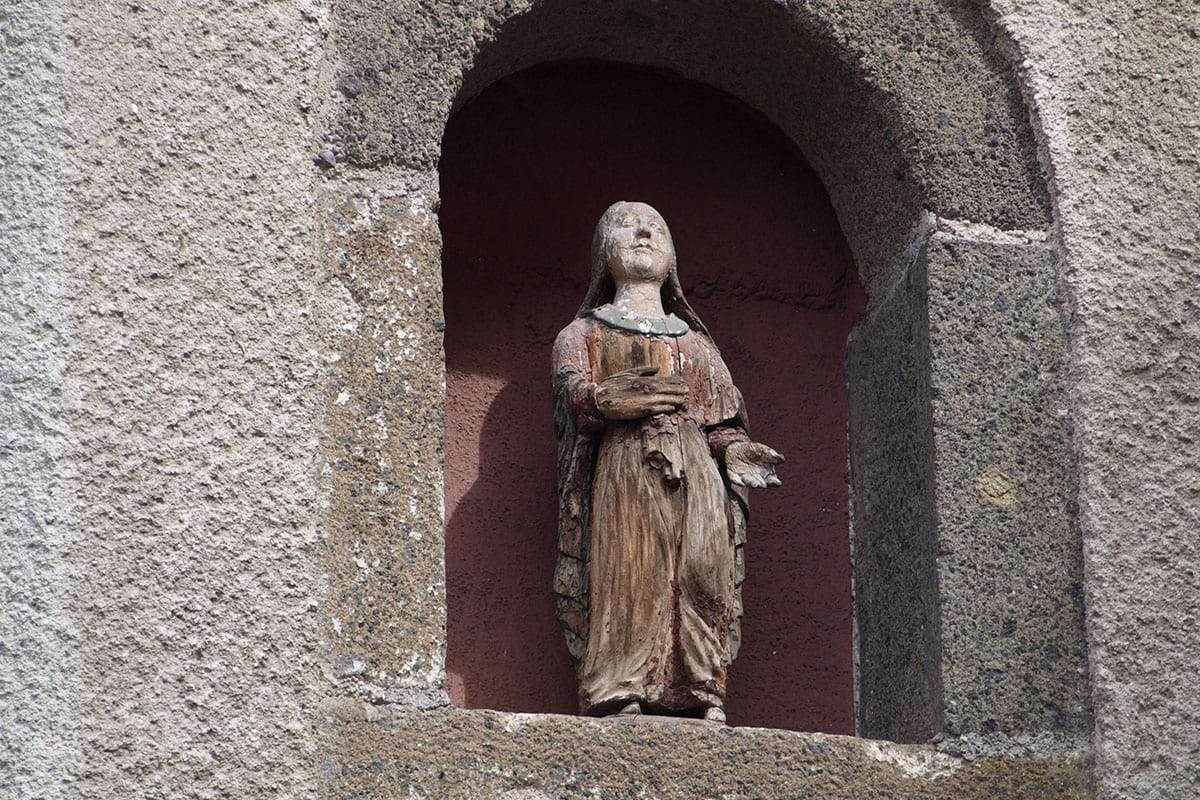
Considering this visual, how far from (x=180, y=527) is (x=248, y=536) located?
117 millimetres

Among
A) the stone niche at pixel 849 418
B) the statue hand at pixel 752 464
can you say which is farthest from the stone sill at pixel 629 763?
the statue hand at pixel 752 464

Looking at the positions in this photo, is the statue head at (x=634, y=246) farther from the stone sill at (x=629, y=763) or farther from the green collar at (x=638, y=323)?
the stone sill at (x=629, y=763)

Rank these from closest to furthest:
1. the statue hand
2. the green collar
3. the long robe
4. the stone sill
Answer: the stone sill
the long robe
the statue hand
the green collar

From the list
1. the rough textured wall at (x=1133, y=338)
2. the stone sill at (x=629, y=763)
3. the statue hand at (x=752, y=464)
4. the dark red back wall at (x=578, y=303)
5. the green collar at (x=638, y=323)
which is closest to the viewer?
the stone sill at (x=629, y=763)

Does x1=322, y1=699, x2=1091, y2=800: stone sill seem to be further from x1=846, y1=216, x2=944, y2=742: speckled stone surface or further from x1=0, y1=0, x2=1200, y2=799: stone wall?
x1=846, y1=216, x2=944, y2=742: speckled stone surface

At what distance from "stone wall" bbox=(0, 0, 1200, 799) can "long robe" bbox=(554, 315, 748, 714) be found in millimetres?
264

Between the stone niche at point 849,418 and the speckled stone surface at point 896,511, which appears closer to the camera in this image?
the stone niche at point 849,418

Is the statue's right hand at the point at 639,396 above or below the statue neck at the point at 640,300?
below

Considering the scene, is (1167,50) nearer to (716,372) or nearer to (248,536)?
(716,372)

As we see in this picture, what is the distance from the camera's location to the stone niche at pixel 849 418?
3.80 meters

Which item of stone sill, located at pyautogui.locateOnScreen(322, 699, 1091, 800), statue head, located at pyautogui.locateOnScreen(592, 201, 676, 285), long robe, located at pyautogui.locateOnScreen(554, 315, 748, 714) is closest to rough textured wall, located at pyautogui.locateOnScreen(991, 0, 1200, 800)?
stone sill, located at pyautogui.locateOnScreen(322, 699, 1091, 800)

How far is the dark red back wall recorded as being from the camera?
448 cm

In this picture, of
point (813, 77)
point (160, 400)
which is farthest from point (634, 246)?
point (160, 400)

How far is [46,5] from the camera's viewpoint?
394 cm
